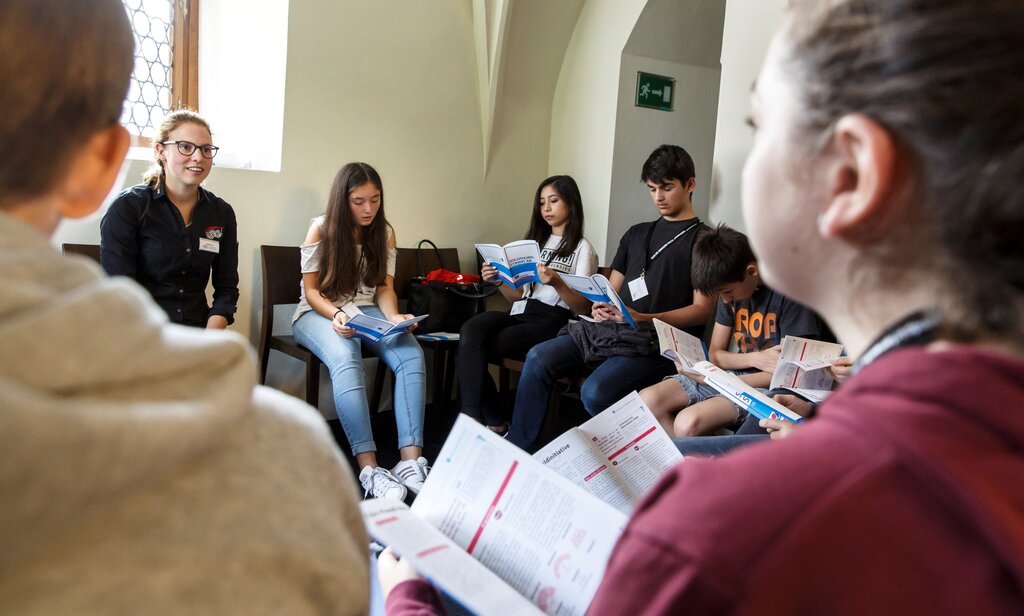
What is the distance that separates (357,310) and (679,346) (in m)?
1.41

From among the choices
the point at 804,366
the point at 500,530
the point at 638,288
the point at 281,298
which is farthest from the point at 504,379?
the point at 500,530

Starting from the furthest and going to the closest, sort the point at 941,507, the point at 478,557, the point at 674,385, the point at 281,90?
1. the point at 281,90
2. the point at 674,385
3. the point at 478,557
4. the point at 941,507

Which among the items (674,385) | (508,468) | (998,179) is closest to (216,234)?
(674,385)

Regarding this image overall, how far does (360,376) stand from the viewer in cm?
318

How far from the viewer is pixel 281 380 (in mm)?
3771

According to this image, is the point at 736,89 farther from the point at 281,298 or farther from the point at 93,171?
the point at 93,171

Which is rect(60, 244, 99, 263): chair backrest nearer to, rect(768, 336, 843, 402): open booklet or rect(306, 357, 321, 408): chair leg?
rect(306, 357, 321, 408): chair leg

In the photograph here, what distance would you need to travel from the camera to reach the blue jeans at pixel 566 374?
2994mm

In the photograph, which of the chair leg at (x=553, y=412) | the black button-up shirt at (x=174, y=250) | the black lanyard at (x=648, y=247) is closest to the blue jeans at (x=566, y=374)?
the chair leg at (x=553, y=412)

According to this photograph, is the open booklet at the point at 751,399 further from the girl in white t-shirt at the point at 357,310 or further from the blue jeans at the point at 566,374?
the girl in white t-shirt at the point at 357,310

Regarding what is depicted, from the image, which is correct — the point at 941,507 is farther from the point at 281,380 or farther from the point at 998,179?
the point at 281,380

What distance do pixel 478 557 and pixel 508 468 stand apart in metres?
0.12

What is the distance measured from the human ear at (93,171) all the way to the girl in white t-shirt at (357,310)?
8.32 ft

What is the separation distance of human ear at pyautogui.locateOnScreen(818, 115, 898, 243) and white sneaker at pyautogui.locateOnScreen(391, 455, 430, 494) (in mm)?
2599
